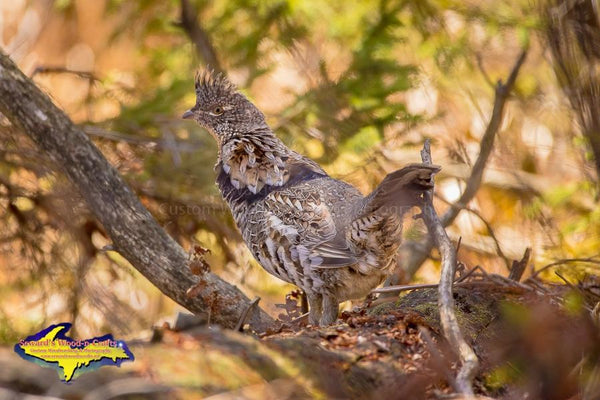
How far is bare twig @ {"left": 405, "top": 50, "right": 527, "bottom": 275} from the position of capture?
5046 mm

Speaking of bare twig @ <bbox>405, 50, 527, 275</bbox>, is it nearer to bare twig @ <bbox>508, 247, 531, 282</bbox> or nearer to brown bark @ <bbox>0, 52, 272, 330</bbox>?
bare twig @ <bbox>508, 247, 531, 282</bbox>

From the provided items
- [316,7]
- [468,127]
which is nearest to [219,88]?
[316,7]

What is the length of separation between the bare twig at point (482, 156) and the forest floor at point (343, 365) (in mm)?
1992

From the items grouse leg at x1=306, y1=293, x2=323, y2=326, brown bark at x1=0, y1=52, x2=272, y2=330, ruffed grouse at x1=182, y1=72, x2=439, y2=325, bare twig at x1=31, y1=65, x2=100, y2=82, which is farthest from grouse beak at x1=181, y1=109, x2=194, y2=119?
grouse leg at x1=306, y1=293, x2=323, y2=326

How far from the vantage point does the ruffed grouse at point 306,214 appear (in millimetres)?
4094

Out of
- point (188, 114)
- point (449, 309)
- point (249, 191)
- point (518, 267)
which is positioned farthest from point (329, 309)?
point (188, 114)

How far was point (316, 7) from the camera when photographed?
736 cm

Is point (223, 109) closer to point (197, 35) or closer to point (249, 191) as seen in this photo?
point (249, 191)

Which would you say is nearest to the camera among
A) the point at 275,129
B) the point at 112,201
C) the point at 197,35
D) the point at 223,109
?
the point at 112,201

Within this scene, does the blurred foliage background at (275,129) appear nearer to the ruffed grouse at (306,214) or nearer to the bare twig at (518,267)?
the bare twig at (518,267)

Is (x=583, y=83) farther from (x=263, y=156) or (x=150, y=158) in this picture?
(x=150, y=158)

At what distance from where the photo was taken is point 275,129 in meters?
6.88

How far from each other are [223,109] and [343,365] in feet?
9.48

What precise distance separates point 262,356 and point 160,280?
76.6 inches
